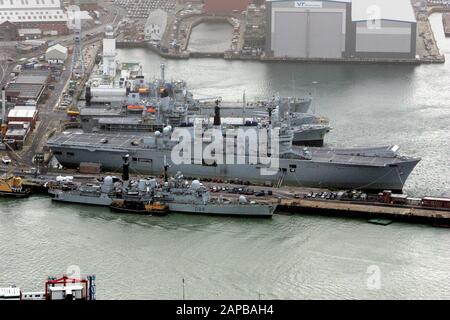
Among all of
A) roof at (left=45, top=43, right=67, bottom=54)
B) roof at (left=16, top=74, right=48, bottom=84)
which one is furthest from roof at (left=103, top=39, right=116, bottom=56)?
roof at (left=16, top=74, right=48, bottom=84)

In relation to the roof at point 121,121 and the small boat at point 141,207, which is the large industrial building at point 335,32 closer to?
the roof at point 121,121

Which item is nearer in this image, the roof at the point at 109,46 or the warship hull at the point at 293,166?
the warship hull at the point at 293,166

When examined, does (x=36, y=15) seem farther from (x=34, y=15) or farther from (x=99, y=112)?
(x=99, y=112)

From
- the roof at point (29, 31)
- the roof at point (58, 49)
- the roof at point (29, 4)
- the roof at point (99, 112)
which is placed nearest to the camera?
the roof at point (99, 112)

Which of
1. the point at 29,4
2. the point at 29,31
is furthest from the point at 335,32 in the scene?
the point at 29,4

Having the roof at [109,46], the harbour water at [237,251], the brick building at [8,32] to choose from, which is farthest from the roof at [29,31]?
the harbour water at [237,251]
